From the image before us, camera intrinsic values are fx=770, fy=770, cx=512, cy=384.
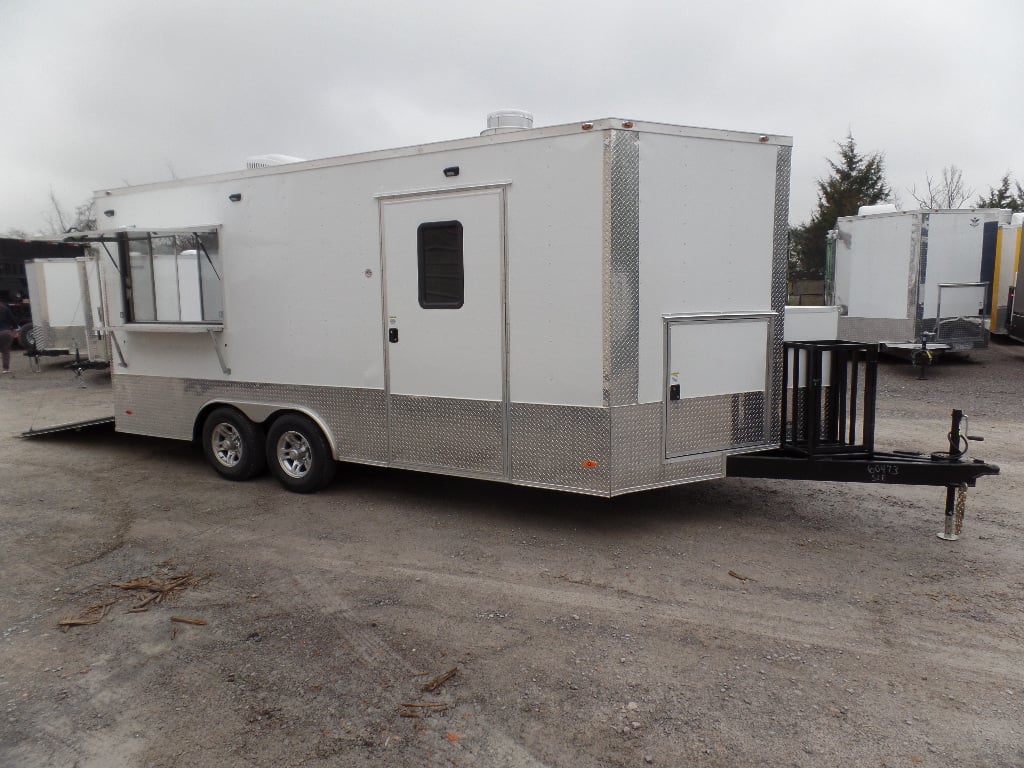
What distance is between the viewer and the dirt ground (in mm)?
3150

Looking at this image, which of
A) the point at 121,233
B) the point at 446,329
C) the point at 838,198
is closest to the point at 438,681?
the point at 446,329

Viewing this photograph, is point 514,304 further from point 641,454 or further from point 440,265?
point 641,454

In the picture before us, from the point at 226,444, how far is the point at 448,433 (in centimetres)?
262

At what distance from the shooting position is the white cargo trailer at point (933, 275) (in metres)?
13.2

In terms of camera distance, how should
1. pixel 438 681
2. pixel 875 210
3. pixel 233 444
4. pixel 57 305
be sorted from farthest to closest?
pixel 57 305 → pixel 875 210 → pixel 233 444 → pixel 438 681

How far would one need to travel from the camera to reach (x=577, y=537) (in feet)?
18.2

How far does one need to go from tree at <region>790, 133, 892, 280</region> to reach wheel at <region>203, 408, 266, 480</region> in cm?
2686

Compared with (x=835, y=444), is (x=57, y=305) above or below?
above

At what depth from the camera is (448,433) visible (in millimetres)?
5832

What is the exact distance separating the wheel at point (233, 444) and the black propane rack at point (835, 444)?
4.16 meters

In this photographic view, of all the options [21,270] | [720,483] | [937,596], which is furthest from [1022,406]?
[21,270]

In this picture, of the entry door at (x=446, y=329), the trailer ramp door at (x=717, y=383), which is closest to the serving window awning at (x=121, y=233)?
the entry door at (x=446, y=329)

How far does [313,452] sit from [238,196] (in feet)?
7.74

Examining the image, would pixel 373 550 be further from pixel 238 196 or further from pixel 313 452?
pixel 238 196
